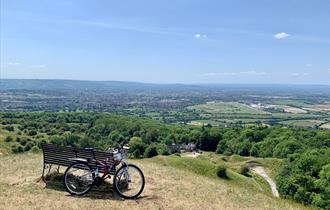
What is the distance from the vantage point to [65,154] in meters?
15.4

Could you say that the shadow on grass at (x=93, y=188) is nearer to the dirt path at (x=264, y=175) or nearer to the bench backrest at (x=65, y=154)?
the bench backrest at (x=65, y=154)

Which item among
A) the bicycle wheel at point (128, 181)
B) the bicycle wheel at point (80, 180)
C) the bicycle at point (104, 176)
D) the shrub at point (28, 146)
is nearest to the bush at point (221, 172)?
the bicycle wheel at point (128, 181)

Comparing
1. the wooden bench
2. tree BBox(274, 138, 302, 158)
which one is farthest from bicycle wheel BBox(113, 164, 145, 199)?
tree BBox(274, 138, 302, 158)

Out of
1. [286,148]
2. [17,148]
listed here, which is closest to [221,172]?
[286,148]

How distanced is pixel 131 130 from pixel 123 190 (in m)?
131

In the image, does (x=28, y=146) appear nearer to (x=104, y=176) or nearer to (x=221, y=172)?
(x=221, y=172)

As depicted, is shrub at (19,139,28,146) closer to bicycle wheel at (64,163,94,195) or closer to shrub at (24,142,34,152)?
shrub at (24,142,34,152)

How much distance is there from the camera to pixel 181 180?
1745 cm

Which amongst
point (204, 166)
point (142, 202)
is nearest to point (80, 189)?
point (142, 202)

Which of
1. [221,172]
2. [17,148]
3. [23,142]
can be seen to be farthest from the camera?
[23,142]

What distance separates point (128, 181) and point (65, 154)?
3117 millimetres

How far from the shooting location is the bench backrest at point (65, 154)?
14.7m

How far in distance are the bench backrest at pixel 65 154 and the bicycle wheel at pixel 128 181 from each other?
721mm

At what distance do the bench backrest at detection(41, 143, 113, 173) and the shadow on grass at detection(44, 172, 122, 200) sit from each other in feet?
2.13
